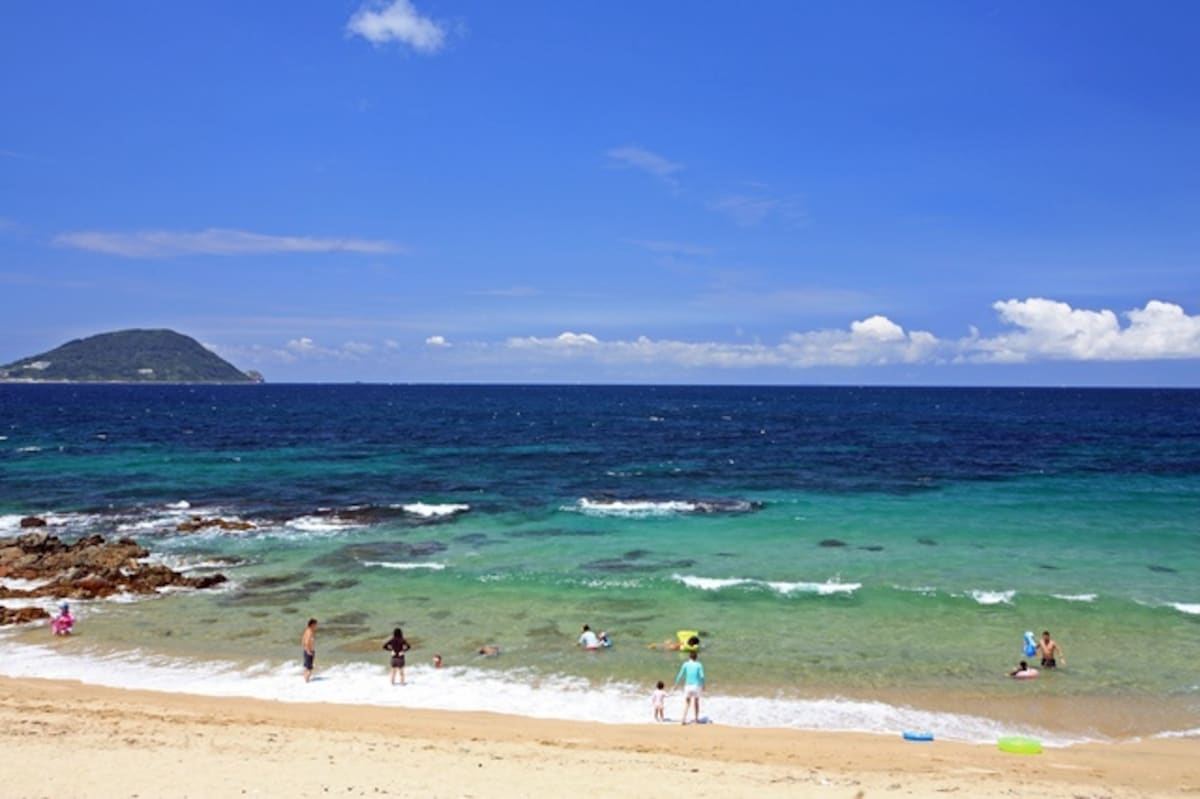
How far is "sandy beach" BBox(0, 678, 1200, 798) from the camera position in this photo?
13.0 meters

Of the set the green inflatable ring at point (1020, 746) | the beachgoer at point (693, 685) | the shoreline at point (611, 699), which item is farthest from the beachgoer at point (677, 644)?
the green inflatable ring at point (1020, 746)

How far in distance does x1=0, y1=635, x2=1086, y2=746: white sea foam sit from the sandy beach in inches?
31.5

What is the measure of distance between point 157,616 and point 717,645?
16.4 metres

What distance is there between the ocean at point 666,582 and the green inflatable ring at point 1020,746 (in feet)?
3.34

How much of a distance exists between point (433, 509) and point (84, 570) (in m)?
16.7

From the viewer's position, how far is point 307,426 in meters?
101

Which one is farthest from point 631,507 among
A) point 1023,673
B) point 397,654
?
point 1023,673

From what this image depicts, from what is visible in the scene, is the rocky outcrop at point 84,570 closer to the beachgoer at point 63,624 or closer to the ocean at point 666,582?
the ocean at point 666,582

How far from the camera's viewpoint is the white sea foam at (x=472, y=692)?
1725 cm

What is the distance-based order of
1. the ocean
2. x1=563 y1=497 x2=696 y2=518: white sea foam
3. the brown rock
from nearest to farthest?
the ocean, the brown rock, x1=563 y1=497 x2=696 y2=518: white sea foam

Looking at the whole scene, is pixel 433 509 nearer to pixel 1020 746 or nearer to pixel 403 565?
pixel 403 565

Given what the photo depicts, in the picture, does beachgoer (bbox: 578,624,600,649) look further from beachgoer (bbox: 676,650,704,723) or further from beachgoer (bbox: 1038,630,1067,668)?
beachgoer (bbox: 1038,630,1067,668)

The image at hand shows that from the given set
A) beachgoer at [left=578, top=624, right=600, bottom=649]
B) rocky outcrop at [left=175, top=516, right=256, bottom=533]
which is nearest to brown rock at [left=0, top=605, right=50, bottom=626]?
rocky outcrop at [left=175, top=516, right=256, bottom=533]

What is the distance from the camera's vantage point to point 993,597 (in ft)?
86.9
